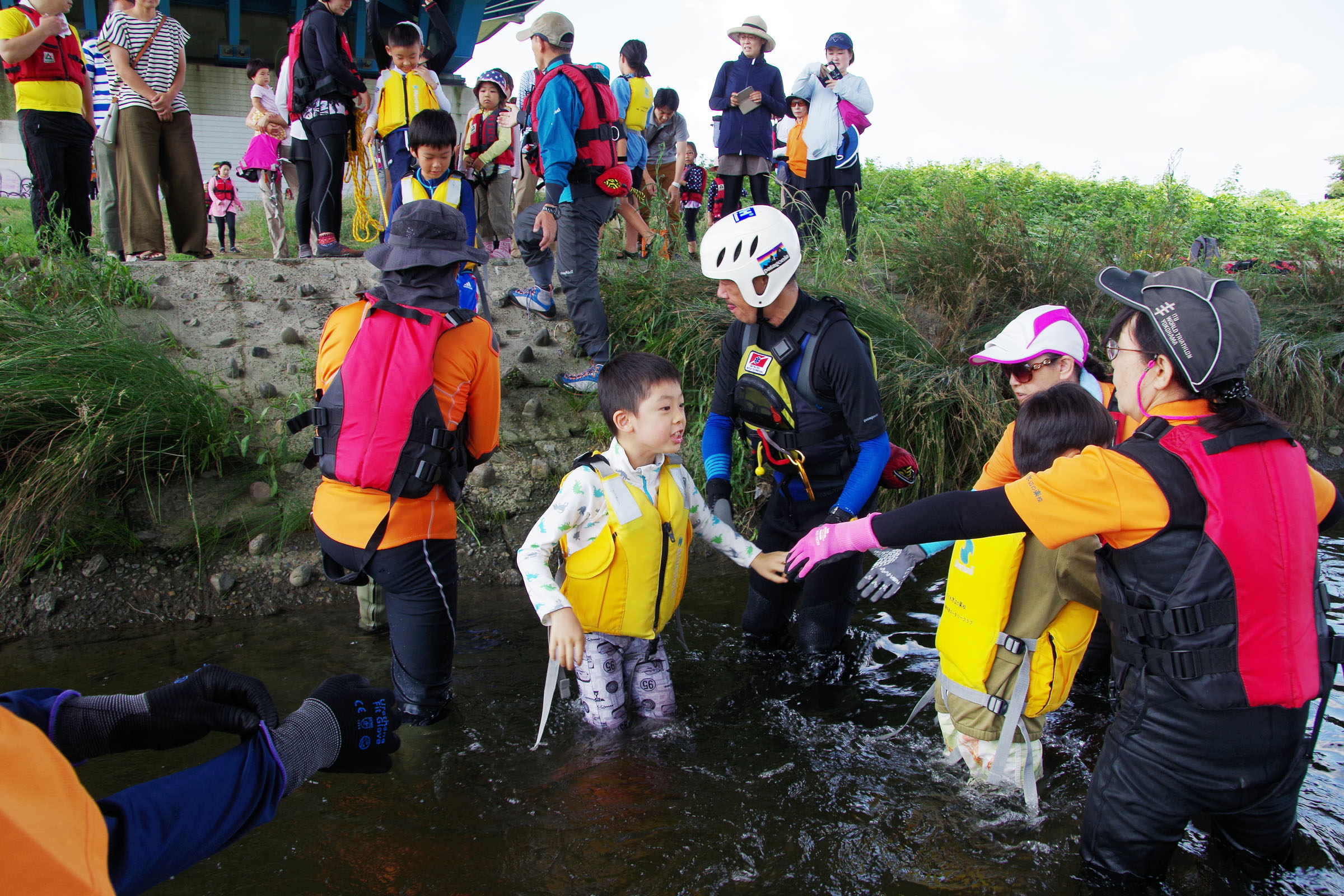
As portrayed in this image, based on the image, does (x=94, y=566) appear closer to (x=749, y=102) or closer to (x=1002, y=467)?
(x=1002, y=467)

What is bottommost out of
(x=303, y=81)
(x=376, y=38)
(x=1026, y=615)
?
(x=1026, y=615)

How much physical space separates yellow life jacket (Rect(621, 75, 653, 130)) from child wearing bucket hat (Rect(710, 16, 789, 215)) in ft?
2.16

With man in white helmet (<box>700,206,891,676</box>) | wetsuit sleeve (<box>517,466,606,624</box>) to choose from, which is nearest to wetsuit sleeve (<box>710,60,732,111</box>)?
man in white helmet (<box>700,206,891,676</box>)

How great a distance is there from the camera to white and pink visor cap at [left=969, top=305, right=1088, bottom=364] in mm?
3283

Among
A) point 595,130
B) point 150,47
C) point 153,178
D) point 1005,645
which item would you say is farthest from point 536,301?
point 1005,645

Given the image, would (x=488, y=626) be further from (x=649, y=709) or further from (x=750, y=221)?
(x=750, y=221)

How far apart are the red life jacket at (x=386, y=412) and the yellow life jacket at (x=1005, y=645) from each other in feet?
6.34

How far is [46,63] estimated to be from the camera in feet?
19.2

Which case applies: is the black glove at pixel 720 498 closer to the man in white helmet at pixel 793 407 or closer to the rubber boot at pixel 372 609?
the man in white helmet at pixel 793 407

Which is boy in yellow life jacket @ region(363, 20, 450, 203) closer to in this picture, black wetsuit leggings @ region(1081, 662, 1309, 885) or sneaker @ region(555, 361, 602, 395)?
sneaker @ region(555, 361, 602, 395)

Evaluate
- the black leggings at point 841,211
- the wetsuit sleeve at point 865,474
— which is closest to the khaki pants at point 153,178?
the black leggings at point 841,211

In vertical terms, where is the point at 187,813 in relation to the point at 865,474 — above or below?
below

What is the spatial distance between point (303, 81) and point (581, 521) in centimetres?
528

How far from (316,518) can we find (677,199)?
722 cm
